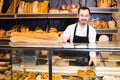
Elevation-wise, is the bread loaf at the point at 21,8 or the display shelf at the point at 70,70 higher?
the bread loaf at the point at 21,8

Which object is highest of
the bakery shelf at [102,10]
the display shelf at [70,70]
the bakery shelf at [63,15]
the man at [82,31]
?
the bakery shelf at [102,10]

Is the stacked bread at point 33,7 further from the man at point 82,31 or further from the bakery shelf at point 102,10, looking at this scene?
the man at point 82,31

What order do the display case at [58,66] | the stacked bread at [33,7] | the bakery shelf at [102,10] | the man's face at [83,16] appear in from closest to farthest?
the display case at [58,66]
the man's face at [83,16]
the bakery shelf at [102,10]
the stacked bread at [33,7]

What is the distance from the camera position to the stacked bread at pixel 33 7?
14.3ft

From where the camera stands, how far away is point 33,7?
4.37 metres

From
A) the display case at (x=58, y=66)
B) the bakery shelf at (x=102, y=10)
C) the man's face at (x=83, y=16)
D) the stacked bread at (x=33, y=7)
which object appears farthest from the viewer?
the stacked bread at (x=33, y=7)

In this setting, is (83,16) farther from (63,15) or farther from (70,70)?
(63,15)

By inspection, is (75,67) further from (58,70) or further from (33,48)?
(33,48)

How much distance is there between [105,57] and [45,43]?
0.66 m

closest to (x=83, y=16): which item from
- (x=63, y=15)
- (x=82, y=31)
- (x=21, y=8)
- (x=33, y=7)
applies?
(x=82, y=31)

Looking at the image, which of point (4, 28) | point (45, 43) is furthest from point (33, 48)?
point (4, 28)

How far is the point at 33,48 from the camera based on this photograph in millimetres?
2055

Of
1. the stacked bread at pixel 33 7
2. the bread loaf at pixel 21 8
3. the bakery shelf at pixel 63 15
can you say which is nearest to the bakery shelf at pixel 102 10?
the bakery shelf at pixel 63 15

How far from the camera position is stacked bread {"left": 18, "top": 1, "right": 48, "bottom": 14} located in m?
4.35
